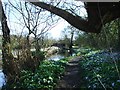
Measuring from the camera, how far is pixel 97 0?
13.9ft

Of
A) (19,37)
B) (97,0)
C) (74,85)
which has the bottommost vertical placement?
(74,85)

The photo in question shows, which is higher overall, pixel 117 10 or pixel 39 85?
pixel 117 10

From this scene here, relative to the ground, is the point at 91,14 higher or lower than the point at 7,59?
higher

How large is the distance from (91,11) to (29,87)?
575cm

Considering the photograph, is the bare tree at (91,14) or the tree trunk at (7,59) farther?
the tree trunk at (7,59)

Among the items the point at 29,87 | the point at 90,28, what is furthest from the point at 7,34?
the point at 90,28

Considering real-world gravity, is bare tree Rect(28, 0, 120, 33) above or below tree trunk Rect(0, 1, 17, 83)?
above

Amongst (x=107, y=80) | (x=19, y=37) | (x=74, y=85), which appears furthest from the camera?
(x=19, y=37)

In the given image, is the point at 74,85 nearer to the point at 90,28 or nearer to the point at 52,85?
the point at 52,85

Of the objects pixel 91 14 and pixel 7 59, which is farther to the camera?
pixel 7 59

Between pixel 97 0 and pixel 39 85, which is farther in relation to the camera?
pixel 39 85

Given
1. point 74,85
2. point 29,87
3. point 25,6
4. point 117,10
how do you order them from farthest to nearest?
1. point 25,6
2. point 74,85
3. point 29,87
4. point 117,10

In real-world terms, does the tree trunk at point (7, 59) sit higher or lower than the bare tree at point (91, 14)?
lower

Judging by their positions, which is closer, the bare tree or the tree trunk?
the bare tree
